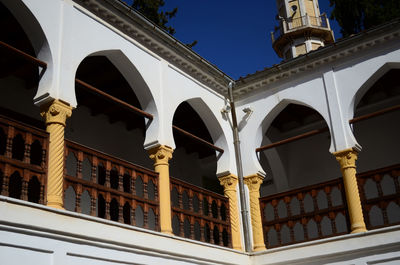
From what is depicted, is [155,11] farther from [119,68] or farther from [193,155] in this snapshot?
[119,68]

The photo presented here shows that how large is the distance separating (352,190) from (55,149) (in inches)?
223

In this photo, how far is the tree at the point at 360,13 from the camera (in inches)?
824

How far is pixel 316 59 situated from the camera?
429 inches

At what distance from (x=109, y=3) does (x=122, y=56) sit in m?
0.93

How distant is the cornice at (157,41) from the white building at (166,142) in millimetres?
27

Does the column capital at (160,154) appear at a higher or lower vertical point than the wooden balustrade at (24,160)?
higher

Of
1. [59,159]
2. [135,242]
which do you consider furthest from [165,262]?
[59,159]

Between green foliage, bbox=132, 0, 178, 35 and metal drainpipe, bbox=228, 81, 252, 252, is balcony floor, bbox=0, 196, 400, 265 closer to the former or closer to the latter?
metal drainpipe, bbox=228, 81, 252, 252

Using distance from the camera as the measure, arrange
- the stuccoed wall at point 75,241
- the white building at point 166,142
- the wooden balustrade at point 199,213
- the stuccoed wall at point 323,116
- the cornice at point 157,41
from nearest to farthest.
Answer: the stuccoed wall at point 75,241
the white building at point 166,142
the cornice at point 157,41
the wooden balustrade at point 199,213
the stuccoed wall at point 323,116

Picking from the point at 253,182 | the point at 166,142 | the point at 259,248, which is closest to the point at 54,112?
the point at 166,142

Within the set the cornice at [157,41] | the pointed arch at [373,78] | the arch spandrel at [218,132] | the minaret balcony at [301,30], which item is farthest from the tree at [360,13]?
the arch spandrel at [218,132]

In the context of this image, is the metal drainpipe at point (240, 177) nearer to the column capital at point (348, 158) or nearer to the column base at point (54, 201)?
the column capital at point (348, 158)

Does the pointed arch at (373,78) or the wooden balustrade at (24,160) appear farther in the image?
the pointed arch at (373,78)

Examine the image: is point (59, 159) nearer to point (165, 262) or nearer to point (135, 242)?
point (135, 242)
